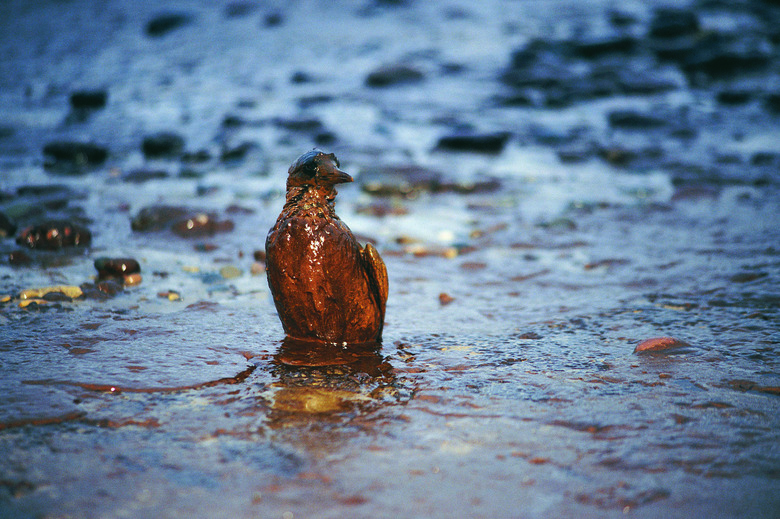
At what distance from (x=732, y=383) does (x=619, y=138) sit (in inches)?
287

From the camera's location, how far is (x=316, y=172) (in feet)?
10.1

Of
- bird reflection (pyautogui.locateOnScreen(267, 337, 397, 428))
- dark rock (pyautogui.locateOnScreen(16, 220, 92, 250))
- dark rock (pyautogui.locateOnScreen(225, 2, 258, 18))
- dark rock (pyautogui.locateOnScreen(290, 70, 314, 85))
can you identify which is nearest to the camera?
bird reflection (pyautogui.locateOnScreen(267, 337, 397, 428))

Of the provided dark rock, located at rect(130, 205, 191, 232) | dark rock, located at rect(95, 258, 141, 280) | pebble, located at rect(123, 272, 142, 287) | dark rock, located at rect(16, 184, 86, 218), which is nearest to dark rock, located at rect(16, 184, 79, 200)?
dark rock, located at rect(16, 184, 86, 218)

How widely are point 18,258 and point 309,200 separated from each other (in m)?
2.54

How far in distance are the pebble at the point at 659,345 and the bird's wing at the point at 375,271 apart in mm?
1227

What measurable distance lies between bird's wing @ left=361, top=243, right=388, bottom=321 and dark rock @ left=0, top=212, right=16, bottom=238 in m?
3.27

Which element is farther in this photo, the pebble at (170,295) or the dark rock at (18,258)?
the dark rock at (18,258)

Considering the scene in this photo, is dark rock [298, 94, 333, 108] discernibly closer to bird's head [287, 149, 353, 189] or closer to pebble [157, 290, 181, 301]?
pebble [157, 290, 181, 301]

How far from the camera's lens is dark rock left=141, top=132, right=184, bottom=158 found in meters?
9.02

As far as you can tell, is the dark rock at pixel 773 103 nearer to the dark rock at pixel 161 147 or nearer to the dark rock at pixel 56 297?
the dark rock at pixel 161 147

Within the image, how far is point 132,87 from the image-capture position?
12969mm

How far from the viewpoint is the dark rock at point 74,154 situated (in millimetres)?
8523

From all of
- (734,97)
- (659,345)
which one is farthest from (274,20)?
(659,345)

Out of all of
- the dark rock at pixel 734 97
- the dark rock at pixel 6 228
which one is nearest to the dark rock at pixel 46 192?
the dark rock at pixel 6 228
